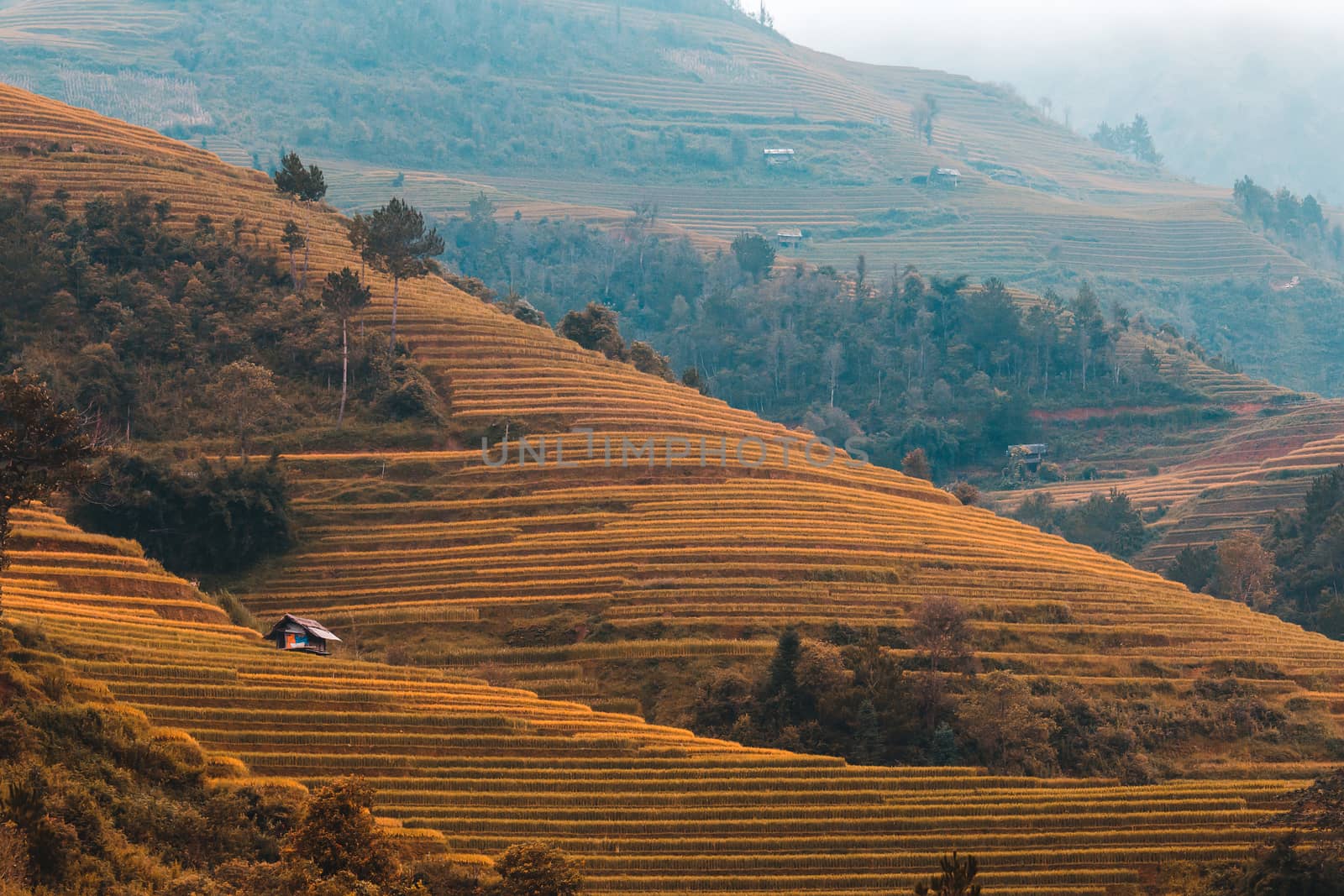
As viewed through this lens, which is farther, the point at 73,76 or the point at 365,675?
the point at 73,76

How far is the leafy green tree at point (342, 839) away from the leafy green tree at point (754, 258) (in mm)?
113096

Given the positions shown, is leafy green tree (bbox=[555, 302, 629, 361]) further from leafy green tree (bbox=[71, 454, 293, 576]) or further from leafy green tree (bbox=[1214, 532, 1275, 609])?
leafy green tree (bbox=[1214, 532, 1275, 609])

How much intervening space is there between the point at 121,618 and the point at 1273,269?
148m

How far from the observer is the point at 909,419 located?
112 meters

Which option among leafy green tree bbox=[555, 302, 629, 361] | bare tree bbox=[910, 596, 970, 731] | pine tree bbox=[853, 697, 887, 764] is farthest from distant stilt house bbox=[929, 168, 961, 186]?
pine tree bbox=[853, 697, 887, 764]

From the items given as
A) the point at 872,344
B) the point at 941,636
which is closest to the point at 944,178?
the point at 872,344

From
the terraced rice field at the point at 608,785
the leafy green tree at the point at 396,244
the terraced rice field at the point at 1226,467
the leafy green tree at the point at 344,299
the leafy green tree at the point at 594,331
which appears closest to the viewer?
the terraced rice field at the point at 608,785

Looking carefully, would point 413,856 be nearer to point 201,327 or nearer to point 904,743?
point 904,743

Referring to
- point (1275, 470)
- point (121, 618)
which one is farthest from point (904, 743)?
point (1275, 470)

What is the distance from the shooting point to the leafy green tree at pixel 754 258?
136 m

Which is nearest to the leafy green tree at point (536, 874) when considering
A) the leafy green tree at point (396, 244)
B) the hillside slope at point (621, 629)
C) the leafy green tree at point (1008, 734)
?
the hillside slope at point (621, 629)

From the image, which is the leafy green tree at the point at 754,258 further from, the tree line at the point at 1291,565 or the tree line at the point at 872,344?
the tree line at the point at 1291,565

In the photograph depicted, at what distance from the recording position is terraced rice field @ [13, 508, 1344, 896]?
31172mm

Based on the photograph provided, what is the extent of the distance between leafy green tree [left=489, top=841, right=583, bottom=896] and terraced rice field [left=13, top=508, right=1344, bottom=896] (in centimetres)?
275
